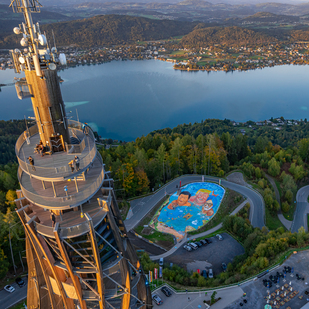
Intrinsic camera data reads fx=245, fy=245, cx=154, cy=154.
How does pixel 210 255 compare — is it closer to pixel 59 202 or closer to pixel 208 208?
pixel 208 208

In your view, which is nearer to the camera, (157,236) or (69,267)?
(69,267)

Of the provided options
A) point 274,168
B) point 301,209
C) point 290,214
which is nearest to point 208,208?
point 290,214

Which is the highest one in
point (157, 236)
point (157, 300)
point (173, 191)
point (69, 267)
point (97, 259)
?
point (97, 259)

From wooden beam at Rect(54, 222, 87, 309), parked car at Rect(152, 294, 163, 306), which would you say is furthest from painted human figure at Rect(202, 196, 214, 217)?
wooden beam at Rect(54, 222, 87, 309)

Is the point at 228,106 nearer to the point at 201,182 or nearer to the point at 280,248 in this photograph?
the point at 201,182

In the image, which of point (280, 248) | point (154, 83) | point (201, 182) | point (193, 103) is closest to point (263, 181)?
point (201, 182)

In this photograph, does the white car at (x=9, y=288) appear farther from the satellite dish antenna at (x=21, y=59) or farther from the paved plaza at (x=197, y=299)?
the satellite dish antenna at (x=21, y=59)

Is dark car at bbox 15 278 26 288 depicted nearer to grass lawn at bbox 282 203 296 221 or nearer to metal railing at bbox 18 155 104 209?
metal railing at bbox 18 155 104 209
